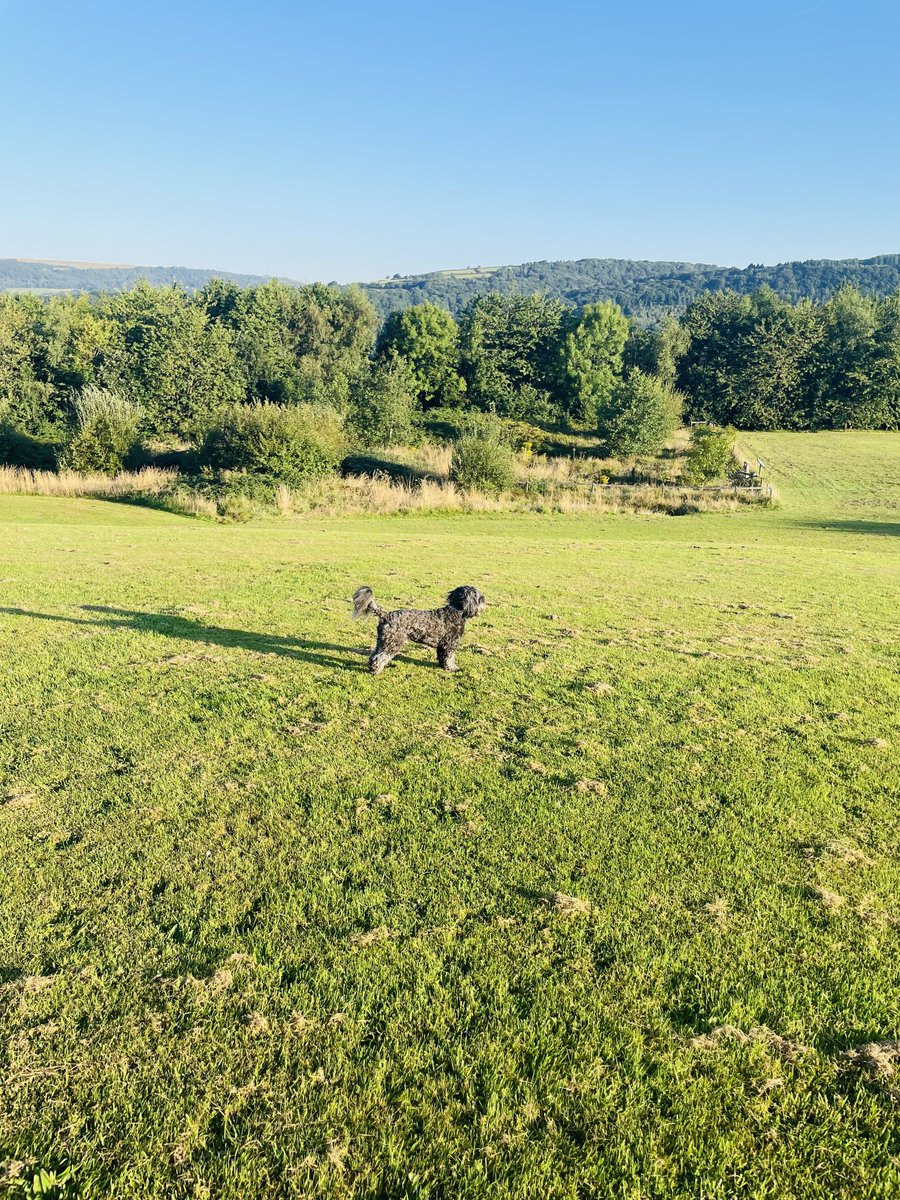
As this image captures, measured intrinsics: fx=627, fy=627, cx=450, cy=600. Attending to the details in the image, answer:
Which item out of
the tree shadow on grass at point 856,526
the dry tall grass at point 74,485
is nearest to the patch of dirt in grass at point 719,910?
the tree shadow on grass at point 856,526

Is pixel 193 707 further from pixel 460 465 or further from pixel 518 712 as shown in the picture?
pixel 460 465

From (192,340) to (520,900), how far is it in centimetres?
5400

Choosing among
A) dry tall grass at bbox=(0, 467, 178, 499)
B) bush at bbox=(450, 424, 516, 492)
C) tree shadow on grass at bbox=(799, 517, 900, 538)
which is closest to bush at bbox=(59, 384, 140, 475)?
dry tall grass at bbox=(0, 467, 178, 499)

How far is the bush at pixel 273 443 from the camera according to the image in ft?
112

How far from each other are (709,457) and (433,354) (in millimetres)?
44237

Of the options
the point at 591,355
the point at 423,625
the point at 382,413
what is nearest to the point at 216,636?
the point at 423,625

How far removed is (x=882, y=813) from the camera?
5.83 m

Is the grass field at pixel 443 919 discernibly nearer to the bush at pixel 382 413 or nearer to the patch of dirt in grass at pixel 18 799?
the patch of dirt in grass at pixel 18 799

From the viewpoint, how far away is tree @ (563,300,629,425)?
72.7 m

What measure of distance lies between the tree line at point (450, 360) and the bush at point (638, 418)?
123 millimetres

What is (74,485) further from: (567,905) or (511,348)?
(511,348)

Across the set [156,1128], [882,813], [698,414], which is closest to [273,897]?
[156,1128]

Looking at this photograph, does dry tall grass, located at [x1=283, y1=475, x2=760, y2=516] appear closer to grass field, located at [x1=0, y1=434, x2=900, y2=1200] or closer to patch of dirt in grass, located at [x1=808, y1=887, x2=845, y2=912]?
grass field, located at [x1=0, y1=434, x2=900, y2=1200]

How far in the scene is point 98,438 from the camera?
1499 inches
